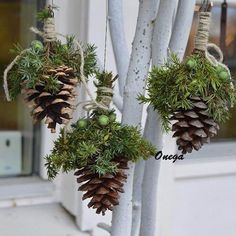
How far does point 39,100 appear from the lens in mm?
707

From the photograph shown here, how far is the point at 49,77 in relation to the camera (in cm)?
70

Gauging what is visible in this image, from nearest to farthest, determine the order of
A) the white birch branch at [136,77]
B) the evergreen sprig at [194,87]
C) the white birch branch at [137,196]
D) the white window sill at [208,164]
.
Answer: the evergreen sprig at [194,87] → the white birch branch at [136,77] → the white birch branch at [137,196] → the white window sill at [208,164]

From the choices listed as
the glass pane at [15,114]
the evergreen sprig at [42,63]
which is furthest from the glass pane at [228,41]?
the evergreen sprig at [42,63]

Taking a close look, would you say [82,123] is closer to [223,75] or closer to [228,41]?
[223,75]

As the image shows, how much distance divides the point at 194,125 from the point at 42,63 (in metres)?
0.23

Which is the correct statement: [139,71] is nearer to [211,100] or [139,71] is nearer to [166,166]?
[211,100]

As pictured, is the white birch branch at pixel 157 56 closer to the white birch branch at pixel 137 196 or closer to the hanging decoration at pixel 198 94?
the white birch branch at pixel 137 196

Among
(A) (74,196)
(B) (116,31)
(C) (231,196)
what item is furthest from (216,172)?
(B) (116,31)

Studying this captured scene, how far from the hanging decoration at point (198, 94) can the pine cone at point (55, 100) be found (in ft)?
0.43

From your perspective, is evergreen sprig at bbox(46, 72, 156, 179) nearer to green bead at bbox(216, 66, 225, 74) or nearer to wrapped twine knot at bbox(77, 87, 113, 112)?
wrapped twine knot at bbox(77, 87, 113, 112)

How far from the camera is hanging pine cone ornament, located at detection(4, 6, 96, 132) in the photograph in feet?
2.29

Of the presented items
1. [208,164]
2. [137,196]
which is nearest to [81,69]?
[137,196]

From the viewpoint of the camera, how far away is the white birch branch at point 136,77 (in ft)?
2.67

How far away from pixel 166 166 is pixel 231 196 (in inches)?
14.0
